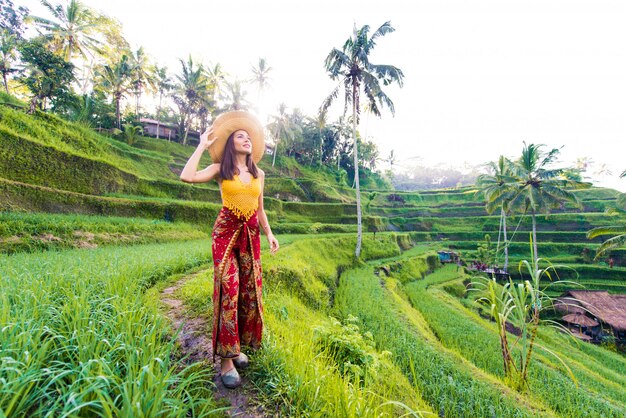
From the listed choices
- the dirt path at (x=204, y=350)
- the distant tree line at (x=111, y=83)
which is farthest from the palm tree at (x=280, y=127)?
the dirt path at (x=204, y=350)

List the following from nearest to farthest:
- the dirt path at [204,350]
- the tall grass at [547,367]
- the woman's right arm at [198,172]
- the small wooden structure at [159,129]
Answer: the dirt path at [204,350] < the woman's right arm at [198,172] < the tall grass at [547,367] < the small wooden structure at [159,129]

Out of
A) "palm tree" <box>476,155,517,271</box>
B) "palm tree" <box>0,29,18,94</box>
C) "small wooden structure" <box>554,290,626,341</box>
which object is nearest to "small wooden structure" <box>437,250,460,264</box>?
"palm tree" <box>476,155,517,271</box>

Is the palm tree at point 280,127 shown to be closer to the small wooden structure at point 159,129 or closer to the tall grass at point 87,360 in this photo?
the small wooden structure at point 159,129

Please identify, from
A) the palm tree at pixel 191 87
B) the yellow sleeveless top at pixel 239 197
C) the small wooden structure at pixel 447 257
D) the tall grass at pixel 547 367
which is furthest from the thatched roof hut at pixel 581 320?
the palm tree at pixel 191 87

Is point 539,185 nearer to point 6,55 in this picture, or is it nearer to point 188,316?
point 188,316

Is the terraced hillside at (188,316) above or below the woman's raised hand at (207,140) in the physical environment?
below

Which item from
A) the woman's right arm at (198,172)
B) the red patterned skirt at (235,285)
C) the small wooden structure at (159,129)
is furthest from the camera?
the small wooden structure at (159,129)

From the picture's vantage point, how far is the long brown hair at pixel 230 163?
2.28 m

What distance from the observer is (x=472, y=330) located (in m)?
8.21

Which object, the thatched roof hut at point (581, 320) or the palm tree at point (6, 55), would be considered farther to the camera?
the palm tree at point (6, 55)

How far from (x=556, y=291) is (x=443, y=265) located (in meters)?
8.13

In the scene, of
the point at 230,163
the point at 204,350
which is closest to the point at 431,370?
the point at 204,350

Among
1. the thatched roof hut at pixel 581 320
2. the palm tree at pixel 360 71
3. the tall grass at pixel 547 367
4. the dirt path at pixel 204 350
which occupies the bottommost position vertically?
the thatched roof hut at pixel 581 320

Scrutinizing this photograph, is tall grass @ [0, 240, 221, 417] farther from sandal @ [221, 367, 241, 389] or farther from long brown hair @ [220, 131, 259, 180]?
long brown hair @ [220, 131, 259, 180]
